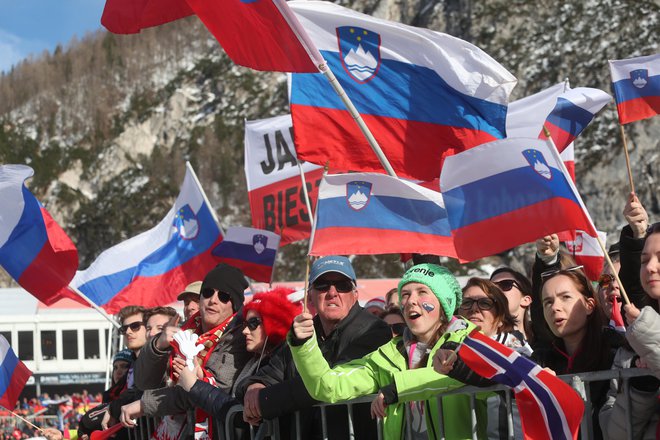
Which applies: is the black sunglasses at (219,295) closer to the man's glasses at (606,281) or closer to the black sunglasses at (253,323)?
the black sunglasses at (253,323)

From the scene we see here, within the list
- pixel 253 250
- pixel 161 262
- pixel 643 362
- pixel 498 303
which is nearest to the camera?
pixel 643 362

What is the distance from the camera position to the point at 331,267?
5.00 metres

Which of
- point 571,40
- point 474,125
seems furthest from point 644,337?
point 571,40

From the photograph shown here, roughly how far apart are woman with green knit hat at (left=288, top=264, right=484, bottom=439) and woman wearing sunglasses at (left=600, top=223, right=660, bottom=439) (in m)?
0.64

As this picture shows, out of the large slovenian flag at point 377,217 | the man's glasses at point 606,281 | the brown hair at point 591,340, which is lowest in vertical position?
the brown hair at point 591,340

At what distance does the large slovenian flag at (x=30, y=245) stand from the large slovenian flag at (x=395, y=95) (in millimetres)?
2898

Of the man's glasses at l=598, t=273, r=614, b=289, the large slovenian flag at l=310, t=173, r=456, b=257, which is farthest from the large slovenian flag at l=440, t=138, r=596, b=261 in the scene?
the large slovenian flag at l=310, t=173, r=456, b=257

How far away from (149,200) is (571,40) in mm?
39951

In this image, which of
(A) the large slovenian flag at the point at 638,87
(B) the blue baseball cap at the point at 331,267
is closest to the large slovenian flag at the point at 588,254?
(A) the large slovenian flag at the point at 638,87

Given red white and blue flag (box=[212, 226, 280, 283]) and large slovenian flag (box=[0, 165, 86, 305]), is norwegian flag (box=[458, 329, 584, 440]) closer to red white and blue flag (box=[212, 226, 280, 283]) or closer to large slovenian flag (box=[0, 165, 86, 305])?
large slovenian flag (box=[0, 165, 86, 305])

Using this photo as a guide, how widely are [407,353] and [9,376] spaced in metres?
4.81

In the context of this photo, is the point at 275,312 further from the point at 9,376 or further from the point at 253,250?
the point at 253,250

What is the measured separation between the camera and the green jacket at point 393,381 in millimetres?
3875

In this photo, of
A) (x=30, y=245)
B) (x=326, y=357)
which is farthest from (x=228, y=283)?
(x=30, y=245)
